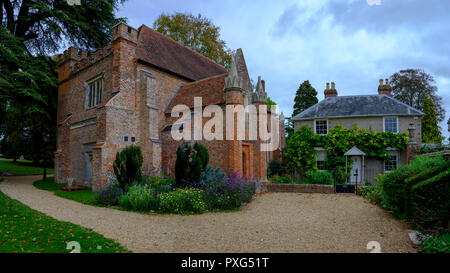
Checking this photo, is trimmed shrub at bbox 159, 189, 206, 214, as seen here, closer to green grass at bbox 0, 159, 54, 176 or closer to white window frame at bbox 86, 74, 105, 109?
white window frame at bbox 86, 74, 105, 109

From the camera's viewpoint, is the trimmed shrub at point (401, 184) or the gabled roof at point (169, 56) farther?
the gabled roof at point (169, 56)

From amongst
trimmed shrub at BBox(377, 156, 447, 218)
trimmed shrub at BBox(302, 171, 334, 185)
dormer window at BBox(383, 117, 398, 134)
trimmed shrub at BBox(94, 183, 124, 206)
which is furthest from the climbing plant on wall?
trimmed shrub at BBox(94, 183, 124, 206)

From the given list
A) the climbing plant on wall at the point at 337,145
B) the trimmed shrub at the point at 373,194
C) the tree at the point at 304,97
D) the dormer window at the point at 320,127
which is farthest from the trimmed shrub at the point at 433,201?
the tree at the point at 304,97

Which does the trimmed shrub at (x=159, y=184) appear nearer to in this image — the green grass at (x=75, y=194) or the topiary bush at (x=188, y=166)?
the topiary bush at (x=188, y=166)

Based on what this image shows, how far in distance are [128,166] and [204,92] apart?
6.13 m

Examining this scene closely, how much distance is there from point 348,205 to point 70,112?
18.6 metres

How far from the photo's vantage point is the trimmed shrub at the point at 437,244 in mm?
4785

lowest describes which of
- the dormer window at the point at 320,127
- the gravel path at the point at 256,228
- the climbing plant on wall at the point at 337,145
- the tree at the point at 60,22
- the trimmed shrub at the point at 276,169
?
the gravel path at the point at 256,228

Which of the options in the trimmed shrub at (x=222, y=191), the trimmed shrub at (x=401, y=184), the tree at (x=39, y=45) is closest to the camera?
the trimmed shrub at (x=401, y=184)

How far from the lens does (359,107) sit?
67.6ft

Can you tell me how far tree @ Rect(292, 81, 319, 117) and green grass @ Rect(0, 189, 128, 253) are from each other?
30.7 m

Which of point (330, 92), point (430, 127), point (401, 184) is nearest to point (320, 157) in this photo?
point (330, 92)

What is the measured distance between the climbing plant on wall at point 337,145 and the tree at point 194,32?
1236cm
